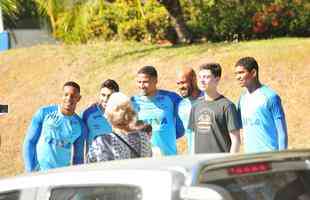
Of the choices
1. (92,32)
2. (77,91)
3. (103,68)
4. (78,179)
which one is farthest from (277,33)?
(78,179)

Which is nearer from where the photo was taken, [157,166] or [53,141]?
[157,166]

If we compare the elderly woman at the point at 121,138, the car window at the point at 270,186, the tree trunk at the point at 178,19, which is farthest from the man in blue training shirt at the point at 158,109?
the tree trunk at the point at 178,19

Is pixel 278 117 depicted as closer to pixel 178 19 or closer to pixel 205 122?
pixel 205 122

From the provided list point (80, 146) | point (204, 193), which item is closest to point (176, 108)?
point (80, 146)

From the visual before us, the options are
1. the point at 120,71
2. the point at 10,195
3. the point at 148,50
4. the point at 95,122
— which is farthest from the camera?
the point at 148,50

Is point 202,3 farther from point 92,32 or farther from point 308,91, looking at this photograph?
point 308,91

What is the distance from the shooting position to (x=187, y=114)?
884 cm

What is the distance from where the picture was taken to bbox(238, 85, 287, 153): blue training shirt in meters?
8.40

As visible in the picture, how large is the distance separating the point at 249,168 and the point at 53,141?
192 inches

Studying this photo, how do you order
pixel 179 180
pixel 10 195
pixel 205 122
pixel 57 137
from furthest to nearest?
pixel 57 137
pixel 205 122
pixel 10 195
pixel 179 180

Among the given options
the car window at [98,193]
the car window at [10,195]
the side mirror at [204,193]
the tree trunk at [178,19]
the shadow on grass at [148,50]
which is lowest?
the car window at [10,195]

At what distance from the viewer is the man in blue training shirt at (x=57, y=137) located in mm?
9203

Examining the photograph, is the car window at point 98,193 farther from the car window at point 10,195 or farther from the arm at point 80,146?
the arm at point 80,146

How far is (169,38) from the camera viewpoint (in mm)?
21844
